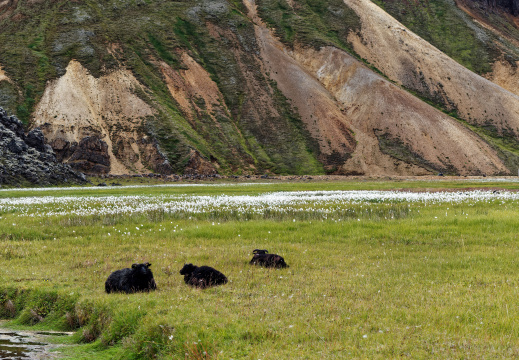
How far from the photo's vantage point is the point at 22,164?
197 ft

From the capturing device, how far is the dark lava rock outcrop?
191ft

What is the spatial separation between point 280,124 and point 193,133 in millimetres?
24605

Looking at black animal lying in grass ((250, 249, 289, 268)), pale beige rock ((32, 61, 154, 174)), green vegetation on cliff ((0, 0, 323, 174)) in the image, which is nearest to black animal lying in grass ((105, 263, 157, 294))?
black animal lying in grass ((250, 249, 289, 268))

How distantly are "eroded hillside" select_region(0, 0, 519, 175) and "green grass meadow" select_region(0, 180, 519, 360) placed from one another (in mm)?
73367

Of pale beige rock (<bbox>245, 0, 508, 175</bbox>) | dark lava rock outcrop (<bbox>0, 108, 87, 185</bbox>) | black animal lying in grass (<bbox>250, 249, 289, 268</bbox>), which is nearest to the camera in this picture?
black animal lying in grass (<bbox>250, 249, 289, 268</bbox>)

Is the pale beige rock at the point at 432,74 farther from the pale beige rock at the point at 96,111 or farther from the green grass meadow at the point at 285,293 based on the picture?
the green grass meadow at the point at 285,293

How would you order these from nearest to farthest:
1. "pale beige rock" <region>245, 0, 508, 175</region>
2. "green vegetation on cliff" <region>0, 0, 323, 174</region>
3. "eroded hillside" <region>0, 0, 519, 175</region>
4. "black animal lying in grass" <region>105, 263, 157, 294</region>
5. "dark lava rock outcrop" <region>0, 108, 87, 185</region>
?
"black animal lying in grass" <region>105, 263, 157, 294</region>, "dark lava rock outcrop" <region>0, 108, 87, 185</region>, "eroded hillside" <region>0, 0, 519, 175</region>, "green vegetation on cliff" <region>0, 0, 323, 174</region>, "pale beige rock" <region>245, 0, 508, 175</region>

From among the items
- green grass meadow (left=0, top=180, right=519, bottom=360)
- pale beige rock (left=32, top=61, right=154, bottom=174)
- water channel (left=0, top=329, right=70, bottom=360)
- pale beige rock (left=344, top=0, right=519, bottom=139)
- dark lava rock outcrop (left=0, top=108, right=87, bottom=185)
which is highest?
pale beige rock (left=344, top=0, right=519, bottom=139)

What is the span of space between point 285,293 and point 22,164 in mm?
61231

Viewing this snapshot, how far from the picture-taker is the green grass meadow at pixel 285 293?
25.2ft

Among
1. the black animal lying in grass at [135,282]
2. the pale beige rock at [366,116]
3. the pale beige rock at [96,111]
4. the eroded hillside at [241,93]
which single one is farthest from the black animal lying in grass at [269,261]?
the pale beige rock at [366,116]

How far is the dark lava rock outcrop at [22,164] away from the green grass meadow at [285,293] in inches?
1722

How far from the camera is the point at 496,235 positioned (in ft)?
59.8

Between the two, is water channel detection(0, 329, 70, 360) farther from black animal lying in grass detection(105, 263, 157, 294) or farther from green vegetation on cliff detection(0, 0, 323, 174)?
green vegetation on cliff detection(0, 0, 323, 174)
